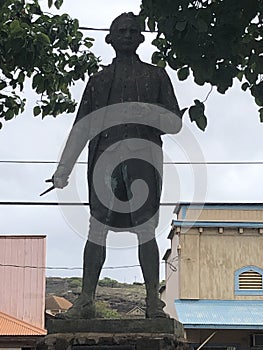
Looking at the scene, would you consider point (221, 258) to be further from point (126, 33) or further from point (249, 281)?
point (126, 33)

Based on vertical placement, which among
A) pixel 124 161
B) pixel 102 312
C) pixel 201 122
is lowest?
pixel 102 312

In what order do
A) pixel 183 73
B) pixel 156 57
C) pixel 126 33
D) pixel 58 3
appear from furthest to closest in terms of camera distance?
pixel 58 3, pixel 156 57, pixel 183 73, pixel 126 33

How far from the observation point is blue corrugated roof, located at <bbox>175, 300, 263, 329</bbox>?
2134 cm

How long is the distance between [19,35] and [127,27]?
217 cm

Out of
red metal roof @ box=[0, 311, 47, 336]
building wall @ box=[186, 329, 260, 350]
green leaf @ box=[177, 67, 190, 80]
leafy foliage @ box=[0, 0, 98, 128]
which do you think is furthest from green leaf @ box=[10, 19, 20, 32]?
building wall @ box=[186, 329, 260, 350]

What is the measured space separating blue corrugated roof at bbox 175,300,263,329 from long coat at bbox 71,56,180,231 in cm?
1426

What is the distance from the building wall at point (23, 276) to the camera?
24062mm

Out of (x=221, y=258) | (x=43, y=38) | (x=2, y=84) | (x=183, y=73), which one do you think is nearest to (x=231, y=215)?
(x=221, y=258)

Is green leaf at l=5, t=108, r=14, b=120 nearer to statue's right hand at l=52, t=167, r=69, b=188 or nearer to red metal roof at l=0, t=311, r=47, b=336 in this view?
statue's right hand at l=52, t=167, r=69, b=188

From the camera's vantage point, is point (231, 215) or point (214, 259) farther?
point (231, 215)

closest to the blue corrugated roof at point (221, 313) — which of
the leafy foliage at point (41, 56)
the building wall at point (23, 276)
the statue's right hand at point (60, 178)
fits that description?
the building wall at point (23, 276)

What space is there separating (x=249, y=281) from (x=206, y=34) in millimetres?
17273

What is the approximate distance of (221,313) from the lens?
22.2m

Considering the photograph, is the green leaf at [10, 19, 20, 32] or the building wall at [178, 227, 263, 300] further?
the building wall at [178, 227, 263, 300]
